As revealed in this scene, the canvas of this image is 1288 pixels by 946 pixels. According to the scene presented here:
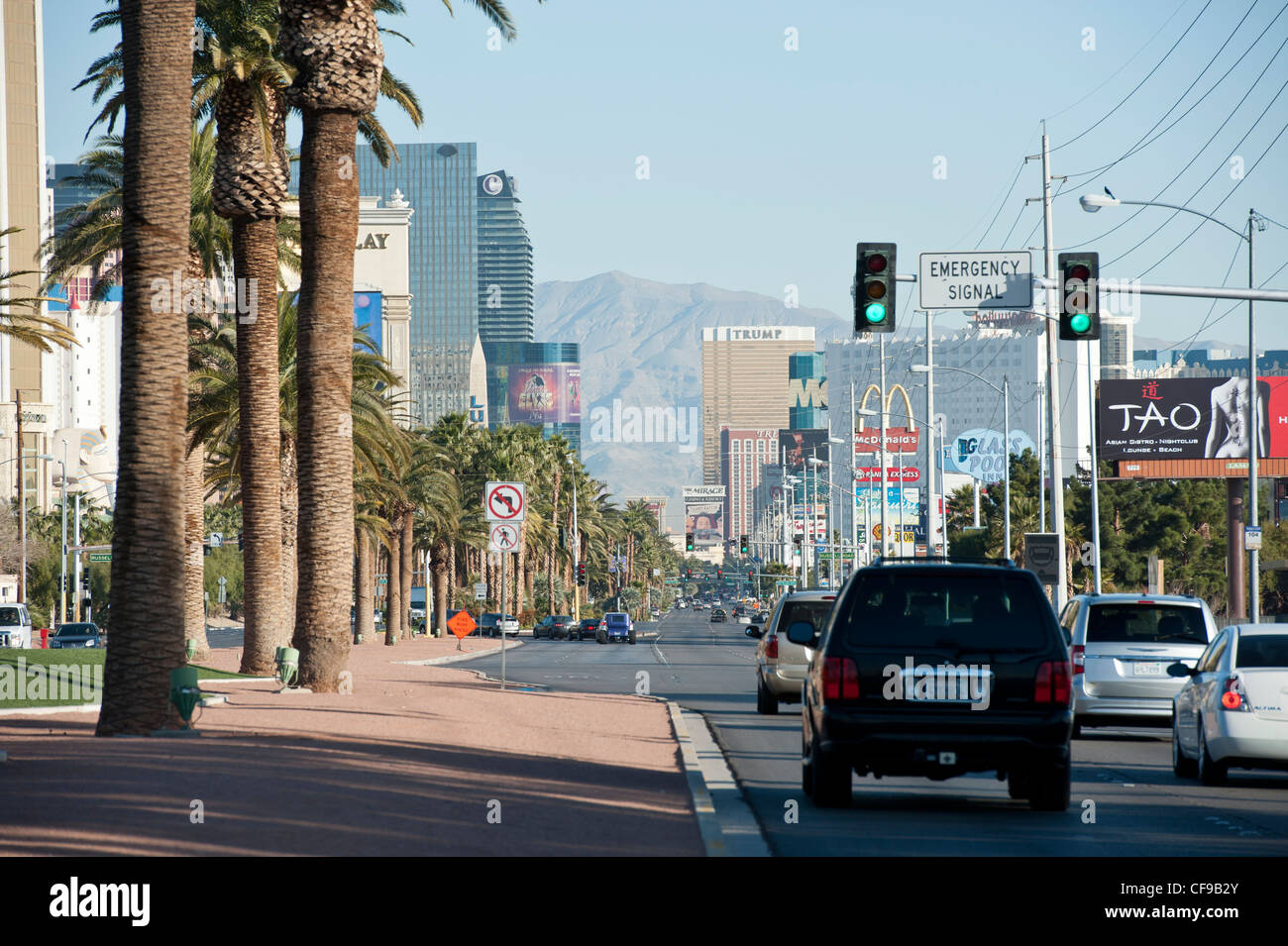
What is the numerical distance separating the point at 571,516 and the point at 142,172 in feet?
340

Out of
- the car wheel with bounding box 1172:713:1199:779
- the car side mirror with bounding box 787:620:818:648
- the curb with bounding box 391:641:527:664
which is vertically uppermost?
the car side mirror with bounding box 787:620:818:648

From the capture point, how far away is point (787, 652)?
2456 centimetres

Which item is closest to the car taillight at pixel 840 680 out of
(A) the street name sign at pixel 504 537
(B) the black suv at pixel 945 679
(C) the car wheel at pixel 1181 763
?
(B) the black suv at pixel 945 679

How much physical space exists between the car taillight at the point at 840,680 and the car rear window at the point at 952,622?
0.57ft

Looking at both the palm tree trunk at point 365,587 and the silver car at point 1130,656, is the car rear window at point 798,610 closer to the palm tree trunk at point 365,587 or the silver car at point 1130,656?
the silver car at point 1130,656

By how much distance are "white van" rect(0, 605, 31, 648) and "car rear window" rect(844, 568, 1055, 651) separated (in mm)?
40901

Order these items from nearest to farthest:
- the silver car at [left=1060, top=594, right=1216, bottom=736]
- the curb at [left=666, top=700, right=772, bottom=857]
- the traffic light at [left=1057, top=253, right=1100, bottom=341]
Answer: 1. the curb at [left=666, top=700, right=772, bottom=857]
2. the silver car at [left=1060, top=594, right=1216, bottom=736]
3. the traffic light at [left=1057, top=253, right=1100, bottom=341]

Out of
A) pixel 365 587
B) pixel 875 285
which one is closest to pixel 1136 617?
pixel 875 285

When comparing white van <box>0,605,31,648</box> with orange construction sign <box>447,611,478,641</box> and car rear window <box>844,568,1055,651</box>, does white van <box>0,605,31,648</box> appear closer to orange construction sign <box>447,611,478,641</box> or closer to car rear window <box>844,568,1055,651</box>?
orange construction sign <box>447,611,478,641</box>

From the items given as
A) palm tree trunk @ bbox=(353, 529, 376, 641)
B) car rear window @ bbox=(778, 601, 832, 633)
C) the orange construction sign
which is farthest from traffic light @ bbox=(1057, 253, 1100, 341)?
palm tree trunk @ bbox=(353, 529, 376, 641)

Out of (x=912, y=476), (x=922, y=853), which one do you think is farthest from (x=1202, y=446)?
(x=922, y=853)

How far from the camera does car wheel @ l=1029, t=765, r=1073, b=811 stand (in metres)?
13.1

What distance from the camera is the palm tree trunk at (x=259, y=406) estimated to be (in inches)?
1194

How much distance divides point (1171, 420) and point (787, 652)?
185 feet
